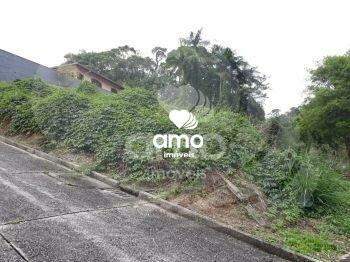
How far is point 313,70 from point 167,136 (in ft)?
69.0

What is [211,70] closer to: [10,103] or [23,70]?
[23,70]

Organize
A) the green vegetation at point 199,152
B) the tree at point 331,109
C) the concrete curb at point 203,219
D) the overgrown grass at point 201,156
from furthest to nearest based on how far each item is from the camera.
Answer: the tree at point 331,109 → the overgrown grass at point 201,156 → the green vegetation at point 199,152 → the concrete curb at point 203,219

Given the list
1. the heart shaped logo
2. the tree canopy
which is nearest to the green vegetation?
the heart shaped logo

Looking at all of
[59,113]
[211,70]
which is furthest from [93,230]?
[211,70]

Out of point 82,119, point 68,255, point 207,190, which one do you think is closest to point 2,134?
point 82,119

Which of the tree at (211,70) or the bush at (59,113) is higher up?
the tree at (211,70)

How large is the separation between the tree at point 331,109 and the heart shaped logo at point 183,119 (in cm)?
1465

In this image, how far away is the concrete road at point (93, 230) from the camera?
139 inches

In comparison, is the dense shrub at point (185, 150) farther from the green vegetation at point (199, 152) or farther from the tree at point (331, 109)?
the tree at point (331, 109)

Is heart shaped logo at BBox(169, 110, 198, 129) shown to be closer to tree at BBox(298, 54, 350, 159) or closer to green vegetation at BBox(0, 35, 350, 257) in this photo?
green vegetation at BBox(0, 35, 350, 257)

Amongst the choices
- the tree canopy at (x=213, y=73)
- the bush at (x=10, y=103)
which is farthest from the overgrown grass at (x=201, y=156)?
the tree canopy at (x=213, y=73)

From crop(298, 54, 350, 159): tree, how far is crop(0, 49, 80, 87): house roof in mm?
16542

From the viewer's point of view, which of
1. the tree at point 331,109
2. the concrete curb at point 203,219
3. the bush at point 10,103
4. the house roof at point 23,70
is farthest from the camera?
the tree at point 331,109

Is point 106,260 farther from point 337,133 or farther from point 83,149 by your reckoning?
point 337,133
